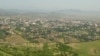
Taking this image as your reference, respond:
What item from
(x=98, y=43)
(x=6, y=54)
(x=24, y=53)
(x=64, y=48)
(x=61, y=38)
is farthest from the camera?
(x=61, y=38)

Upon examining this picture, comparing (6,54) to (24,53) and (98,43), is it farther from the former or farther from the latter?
(98,43)

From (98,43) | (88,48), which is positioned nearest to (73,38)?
Result: (98,43)

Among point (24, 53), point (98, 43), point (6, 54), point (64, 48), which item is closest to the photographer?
point (6, 54)

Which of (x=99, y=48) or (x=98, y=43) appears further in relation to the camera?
(x=98, y=43)

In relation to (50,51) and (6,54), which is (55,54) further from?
(6,54)

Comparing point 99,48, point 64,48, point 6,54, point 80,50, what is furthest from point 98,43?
point 6,54

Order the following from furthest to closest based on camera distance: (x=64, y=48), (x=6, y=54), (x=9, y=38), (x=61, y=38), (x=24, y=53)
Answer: (x=61, y=38) → (x=9, y=38) → (x=64, y=48) → (x=24, y=53) → (x=6, y=54)

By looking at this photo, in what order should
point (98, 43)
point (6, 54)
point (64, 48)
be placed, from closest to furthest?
1. point (6, 54)
2. point (64, 48)
3. point (98, 43)

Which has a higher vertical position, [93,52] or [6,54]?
[6,54]

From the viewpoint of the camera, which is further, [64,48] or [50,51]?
[64,48]
